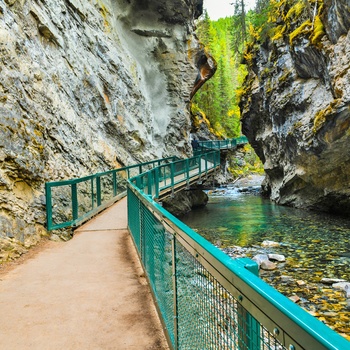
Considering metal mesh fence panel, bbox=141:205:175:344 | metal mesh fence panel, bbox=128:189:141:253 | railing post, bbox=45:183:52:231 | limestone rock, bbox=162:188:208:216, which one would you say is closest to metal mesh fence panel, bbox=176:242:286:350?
metal mesh fence panel, bbox=141:205:175:344

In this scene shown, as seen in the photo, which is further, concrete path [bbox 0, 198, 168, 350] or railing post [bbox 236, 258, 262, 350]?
concrete path [bbox 0, 198, 168, 350]

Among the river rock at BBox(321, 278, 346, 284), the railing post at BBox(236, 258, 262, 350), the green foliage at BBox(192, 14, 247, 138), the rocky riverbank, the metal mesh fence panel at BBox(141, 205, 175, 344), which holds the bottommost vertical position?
the rocky riverbank

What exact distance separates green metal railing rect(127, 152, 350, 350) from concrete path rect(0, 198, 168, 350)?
407mm

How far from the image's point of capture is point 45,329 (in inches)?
148

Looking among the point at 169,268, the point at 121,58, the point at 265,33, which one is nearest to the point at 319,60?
the point at 265,33

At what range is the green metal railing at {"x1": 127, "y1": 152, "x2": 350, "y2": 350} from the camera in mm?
1103

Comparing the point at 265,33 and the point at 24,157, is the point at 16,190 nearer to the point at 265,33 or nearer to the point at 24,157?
the point at 24,157

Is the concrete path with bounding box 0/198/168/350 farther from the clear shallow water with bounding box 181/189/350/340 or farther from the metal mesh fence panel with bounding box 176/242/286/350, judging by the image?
the clear shallow water with bounding box 181/189/350/340

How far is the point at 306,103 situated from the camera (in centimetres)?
1812

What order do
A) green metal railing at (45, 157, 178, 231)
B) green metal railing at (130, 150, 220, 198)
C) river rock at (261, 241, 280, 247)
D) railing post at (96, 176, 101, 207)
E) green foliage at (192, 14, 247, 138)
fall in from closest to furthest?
green metal railing at (45, 157, 178, 231)
railing post at (96, 176, 101, 207)
river rock at (261, 241, 280, 247)
green metal railing at (130, 150, 220, 198)
green foliage at (192, 14, 247, 138)

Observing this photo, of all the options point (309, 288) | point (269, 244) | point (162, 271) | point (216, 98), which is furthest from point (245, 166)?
point (162, 271)

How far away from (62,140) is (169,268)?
9173 millimetres

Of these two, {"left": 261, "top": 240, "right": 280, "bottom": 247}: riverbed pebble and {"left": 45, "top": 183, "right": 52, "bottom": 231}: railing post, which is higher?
{"left": 45, "top": 183, "right": 52, "bottom": 231}: railing post

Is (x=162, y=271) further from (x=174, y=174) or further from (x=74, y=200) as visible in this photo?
(x=174, y=174)
